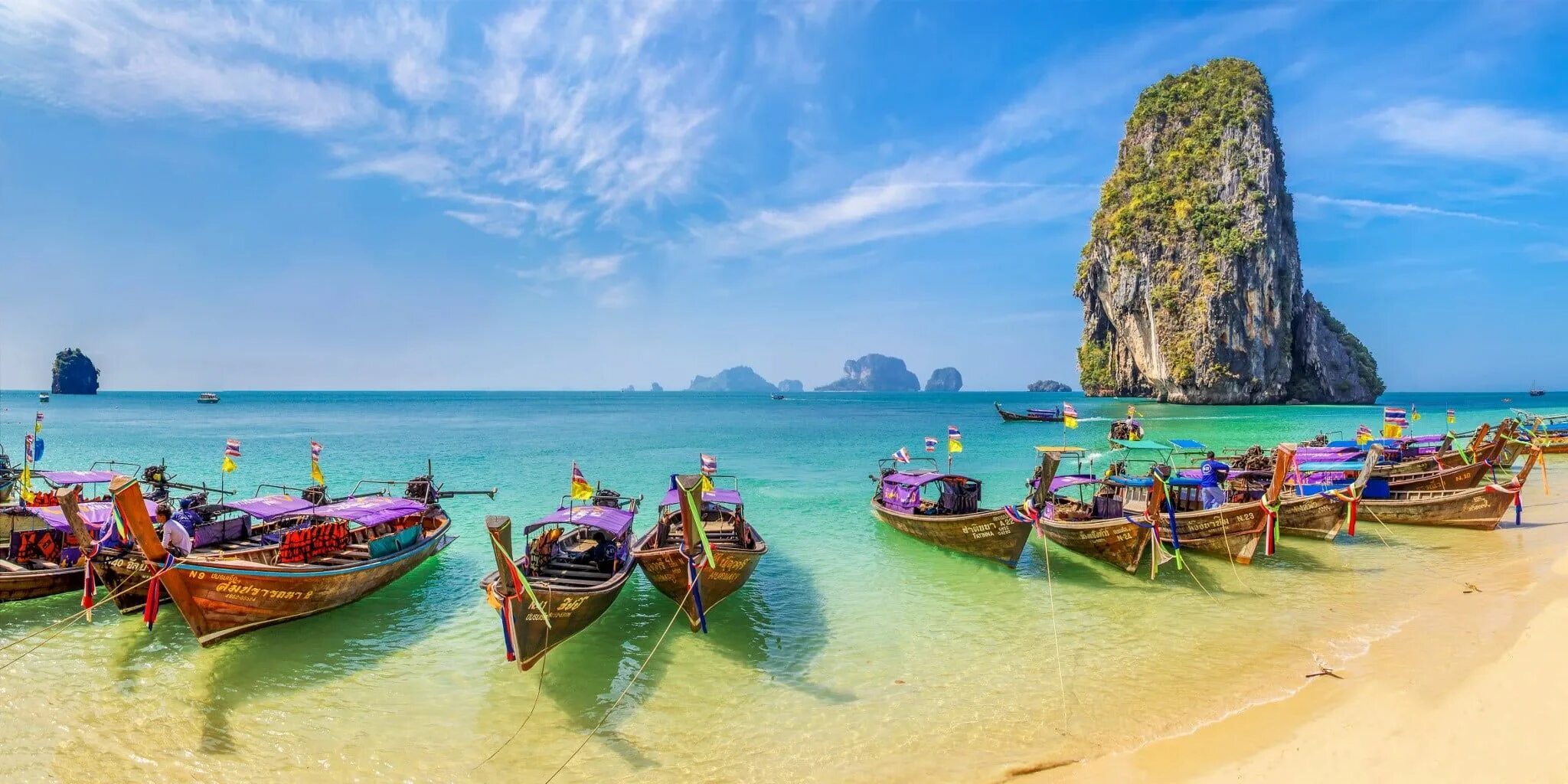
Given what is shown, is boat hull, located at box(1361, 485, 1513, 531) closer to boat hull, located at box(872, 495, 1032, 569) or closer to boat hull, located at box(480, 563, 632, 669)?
boat hull, located at box(872, 495, 1032, 569)

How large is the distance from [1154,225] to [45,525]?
106 metres

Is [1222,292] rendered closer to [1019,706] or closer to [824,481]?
[824,481]

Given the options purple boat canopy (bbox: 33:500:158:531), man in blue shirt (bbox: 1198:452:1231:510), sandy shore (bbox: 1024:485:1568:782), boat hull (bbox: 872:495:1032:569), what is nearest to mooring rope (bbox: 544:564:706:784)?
sandy shore (bbox: 1024:485:1568:782)

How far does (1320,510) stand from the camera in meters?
19.5

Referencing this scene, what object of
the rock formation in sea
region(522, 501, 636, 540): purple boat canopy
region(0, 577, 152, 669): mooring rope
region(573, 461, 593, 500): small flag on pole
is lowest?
region(0, 577, 152, 669): mooring rope

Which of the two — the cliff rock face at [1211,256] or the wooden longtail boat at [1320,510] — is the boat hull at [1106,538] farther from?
the cliff rock face at [1211,256]

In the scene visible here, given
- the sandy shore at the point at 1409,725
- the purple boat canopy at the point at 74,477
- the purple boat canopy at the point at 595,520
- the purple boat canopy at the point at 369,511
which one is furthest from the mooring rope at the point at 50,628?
the sandy shore at the point at 1409,725

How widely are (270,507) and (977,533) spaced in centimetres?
1693

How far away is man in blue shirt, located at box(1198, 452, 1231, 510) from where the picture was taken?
61.8 feet

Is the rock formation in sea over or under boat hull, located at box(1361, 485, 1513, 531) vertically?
over

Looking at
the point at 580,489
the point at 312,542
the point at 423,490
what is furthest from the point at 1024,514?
the point at 423,490

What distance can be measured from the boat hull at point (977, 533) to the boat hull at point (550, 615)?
9323 mm

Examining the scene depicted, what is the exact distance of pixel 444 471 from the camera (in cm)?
3878

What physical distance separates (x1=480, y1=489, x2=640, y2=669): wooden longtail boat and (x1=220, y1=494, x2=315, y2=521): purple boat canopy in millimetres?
5807
